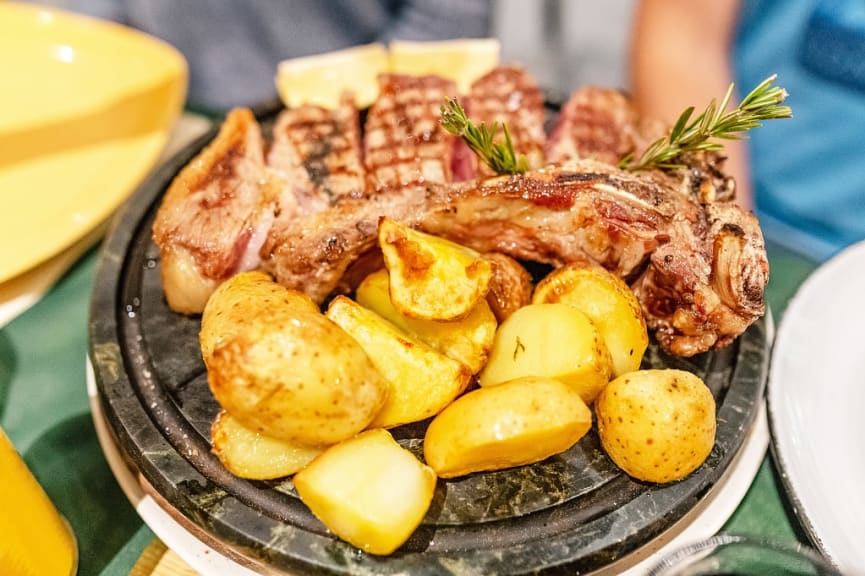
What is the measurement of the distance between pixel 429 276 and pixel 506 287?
0.72 feet

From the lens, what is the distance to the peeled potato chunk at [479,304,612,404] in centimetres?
130

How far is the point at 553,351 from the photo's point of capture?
4.30 ft

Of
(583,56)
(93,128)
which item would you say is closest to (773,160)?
(583,56)

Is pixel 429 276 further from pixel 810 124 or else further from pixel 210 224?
pixel 810 124

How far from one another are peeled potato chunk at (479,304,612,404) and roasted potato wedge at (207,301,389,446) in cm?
29

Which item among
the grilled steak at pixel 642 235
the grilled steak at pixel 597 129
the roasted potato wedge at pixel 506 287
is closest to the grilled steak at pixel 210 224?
the grilled steak at pixel 642 235

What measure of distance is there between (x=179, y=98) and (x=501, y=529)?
1898mm

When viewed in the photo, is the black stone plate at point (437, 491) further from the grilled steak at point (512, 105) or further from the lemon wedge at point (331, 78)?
the lemon wedge at point (331, 78)

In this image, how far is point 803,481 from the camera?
1427mm

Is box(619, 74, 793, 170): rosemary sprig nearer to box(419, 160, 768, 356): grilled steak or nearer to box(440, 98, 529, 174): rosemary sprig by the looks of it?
box(419, 160, 768, 356): grilled steak

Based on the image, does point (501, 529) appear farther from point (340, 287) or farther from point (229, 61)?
point (229, 61)

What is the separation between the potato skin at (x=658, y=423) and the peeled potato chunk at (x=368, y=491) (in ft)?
1.15

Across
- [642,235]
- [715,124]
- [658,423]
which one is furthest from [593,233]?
[658,423]

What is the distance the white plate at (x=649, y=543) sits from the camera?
129cm
